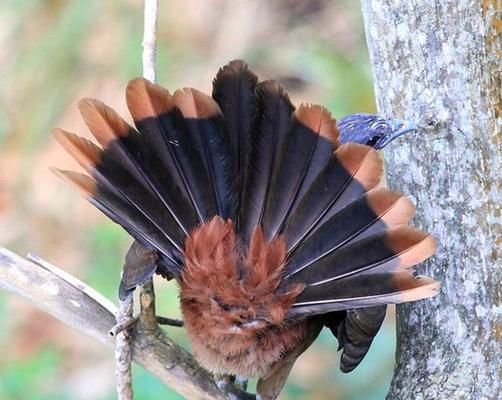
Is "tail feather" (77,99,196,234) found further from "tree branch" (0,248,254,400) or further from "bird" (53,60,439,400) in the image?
"tree branch" (0,248,254,400)

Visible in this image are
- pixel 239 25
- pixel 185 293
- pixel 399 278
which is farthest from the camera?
pixel 239 25

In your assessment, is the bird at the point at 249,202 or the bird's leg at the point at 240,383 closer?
the bird at the point at 249,202

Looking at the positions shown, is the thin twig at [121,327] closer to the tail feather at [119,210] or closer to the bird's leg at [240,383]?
the tail feather at [119,210]

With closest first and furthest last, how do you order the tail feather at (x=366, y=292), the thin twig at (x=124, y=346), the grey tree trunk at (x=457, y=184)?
the tail feather at (x=366, y=292) → the grey tree trunk at (x=457, y=184) → the thin twig at (x=124, y=346)

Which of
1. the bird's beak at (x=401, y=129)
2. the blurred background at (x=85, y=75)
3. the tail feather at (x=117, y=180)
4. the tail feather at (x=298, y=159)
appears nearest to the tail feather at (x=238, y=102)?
the tail feather at (x=298, y=159)

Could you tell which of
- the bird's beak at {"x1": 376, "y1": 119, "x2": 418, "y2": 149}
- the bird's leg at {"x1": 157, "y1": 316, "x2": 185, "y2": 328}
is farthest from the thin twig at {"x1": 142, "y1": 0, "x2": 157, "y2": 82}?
the bird's leg at {"x1": 157, "y1": 316, "x2": 185, "y2": 328}

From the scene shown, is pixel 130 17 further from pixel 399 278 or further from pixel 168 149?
pixel 399 278

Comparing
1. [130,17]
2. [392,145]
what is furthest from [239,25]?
[392,145]
